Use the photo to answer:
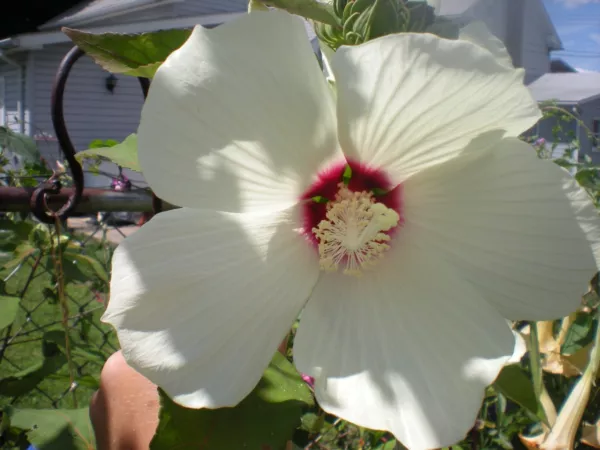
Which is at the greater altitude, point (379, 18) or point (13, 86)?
point (379, 18)

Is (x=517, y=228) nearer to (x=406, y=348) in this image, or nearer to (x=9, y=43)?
(x=406, y=348)

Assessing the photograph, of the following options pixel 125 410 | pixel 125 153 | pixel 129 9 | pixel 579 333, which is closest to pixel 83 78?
pixel 129 9

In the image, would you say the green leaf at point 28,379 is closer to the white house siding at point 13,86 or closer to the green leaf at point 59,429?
the green leaf at point 59,429

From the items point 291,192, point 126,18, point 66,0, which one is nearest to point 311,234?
point 291,192

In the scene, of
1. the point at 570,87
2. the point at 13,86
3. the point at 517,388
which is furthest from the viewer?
the point at 13,86

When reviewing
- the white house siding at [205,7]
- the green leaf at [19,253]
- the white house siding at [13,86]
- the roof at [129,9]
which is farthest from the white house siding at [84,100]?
the green leaf at [19,253]

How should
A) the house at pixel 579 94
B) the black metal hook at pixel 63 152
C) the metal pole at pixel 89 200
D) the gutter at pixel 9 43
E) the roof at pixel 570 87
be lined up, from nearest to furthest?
the black metal hook at pixel 63 152, the metal pole at pixel 89 200, the house at pixel 579 94, the roof at pixel 570 87, the gutter at pixel 9 43

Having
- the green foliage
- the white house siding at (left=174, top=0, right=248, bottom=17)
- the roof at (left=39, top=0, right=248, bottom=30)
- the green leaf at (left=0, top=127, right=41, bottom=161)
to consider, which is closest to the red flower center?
the green foliage
